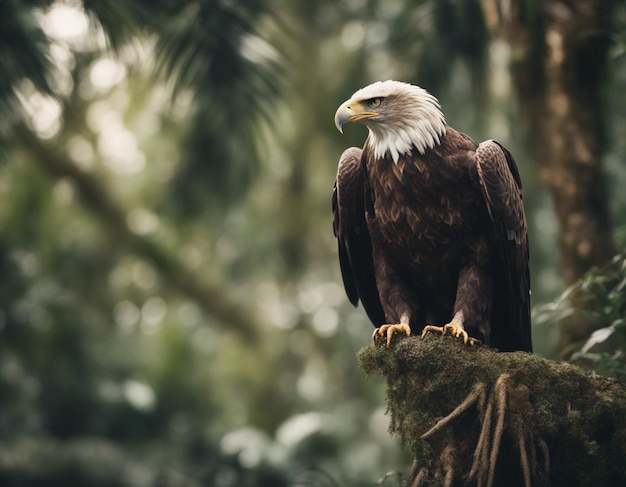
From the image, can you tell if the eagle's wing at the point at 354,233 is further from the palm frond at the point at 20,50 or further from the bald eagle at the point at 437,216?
the palm frond at the point at 20,50

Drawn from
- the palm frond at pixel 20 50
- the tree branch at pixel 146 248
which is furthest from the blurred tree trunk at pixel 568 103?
the tree branch at pixel 146 248

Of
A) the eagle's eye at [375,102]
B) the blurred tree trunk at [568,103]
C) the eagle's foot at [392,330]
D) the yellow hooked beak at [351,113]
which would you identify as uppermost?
the blurred tree trunk at [568,103]

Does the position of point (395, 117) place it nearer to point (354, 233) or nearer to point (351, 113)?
point (351, 113)

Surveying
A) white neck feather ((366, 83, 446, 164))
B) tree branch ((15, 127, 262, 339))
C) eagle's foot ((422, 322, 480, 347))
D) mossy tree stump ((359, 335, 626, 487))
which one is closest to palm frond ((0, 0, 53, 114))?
white neck feather ((366, 83, 446, 164))

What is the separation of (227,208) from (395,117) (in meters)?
8.14

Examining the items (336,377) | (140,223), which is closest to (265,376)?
(336,377)

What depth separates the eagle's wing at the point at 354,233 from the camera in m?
5.38

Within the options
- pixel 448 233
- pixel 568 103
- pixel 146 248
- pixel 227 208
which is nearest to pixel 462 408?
pixel 448 233

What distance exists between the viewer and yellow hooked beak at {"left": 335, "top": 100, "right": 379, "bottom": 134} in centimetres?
501

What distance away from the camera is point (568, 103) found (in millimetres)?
7371

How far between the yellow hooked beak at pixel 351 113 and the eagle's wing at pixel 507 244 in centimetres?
64

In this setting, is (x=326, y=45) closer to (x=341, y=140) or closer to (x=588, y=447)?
(x=341, y=140)

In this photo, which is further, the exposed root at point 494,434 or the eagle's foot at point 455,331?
the eagle's foot at point 455,331

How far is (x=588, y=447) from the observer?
4090 millimetres
